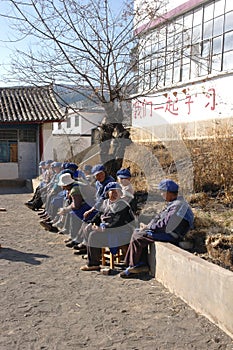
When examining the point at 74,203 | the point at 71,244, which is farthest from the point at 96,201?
the point at 71,244

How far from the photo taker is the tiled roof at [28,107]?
1589 cm

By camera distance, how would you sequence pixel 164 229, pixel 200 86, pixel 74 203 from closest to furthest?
pixel 164 229 < pixel 74 203 < pixel 200 86

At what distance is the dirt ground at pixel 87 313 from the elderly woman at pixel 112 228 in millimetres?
303

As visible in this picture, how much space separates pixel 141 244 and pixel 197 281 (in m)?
1.29

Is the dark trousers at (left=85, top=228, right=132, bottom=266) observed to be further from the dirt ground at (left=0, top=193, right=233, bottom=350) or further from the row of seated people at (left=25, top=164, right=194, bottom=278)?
the dirt ground at (left=0, top=193, right=233, bottom=350)

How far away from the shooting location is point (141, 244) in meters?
5.34

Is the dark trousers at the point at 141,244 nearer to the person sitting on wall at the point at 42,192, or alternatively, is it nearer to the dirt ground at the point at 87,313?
the dirt ground at the point at 87,313

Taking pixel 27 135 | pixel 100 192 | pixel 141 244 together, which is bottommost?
pixel 141 244

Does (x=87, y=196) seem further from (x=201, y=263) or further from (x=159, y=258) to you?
(x=201, y=263)

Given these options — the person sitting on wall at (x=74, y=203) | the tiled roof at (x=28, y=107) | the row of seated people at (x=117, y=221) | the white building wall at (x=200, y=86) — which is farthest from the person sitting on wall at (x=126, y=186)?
the tiled roof at (x=28, y=107)

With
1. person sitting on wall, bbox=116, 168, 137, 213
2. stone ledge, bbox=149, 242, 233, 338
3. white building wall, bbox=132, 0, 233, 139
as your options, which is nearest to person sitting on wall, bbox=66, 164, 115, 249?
person sitting on wall, bbox=116, 168, 137, 213

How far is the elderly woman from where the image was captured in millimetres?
5742

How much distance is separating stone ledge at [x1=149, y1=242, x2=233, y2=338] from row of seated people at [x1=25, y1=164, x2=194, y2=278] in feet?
0.67

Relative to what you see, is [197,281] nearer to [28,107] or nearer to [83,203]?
[83,203]
